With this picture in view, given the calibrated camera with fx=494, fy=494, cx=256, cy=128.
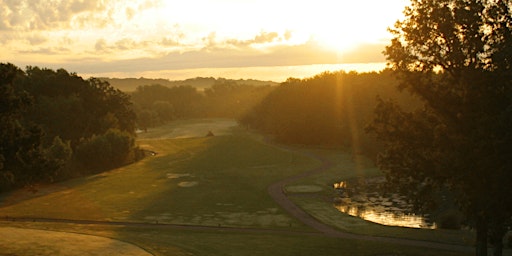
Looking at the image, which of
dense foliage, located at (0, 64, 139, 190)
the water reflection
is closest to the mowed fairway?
dense foliage, located at (0, 64, 139, 190)

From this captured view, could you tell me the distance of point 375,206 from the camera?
53188mm

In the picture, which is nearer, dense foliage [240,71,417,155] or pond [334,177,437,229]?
pond [334,177,437,229]

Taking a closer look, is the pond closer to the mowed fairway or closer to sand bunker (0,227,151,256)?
the mowed fairway

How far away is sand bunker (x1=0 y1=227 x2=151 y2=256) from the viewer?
95.4 ft

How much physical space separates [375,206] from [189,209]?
19.9 m

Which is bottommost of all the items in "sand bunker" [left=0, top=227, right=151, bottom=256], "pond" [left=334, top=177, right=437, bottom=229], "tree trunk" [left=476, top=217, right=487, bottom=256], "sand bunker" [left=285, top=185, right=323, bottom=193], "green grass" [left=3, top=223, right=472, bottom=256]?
"pond" [left=334, top=177, right=437, bottom=229]

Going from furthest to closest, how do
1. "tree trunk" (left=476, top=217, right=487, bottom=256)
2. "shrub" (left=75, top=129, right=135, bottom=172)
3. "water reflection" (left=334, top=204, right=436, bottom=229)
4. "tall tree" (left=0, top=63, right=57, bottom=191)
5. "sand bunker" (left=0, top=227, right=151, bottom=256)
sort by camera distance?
"shrub" (left=75, top=129, right=135, bottom=172)
"water reflection" (left=334, top=204, right=436, bottom=229)
"tall tree" (left=0, top=63, right=57, bottom=191)
"sand bunker" (left=0, top=227, right=151, bottom=256)
"tree trunk" (left=476, top=217, right=487, bottom=256)

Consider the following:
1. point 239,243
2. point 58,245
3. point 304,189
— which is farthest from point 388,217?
point 58,245

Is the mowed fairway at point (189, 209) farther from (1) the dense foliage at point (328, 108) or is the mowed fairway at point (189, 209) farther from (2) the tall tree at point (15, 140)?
(1) the dense foliage at point (328, 108)

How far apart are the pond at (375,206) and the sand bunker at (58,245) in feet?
82.4

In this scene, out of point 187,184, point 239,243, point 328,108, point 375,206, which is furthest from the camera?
point 328,108

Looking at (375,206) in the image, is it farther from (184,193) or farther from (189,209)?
(184,193)

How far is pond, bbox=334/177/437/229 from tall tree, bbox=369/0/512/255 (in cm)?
1831

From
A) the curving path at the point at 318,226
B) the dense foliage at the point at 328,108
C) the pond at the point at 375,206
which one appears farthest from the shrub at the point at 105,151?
the dense foliage at the point at 328,108
